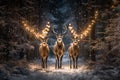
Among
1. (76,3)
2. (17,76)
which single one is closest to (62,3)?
(76,3)

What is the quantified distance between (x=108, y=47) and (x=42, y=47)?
4.82 m

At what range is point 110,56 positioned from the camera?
20859mm

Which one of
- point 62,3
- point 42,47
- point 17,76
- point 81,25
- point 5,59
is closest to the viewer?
point 17,76

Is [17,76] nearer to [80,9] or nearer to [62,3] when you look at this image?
[80,9]

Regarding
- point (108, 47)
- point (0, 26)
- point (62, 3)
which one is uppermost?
point (62, 3)

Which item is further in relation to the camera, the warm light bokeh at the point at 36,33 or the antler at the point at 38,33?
the warm light bokeh at the point at 36,33

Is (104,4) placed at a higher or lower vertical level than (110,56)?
higher

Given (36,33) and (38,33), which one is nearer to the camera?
(38,33)

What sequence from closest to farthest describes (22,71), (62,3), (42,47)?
(22,71)
(42,47)
(62,3)

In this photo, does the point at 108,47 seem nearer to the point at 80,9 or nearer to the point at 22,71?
the point at 22,71

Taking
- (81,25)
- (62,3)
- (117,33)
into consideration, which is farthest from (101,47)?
(62,3)

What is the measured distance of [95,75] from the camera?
55.1 ft

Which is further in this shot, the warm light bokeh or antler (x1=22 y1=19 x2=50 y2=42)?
the warm light bokeh

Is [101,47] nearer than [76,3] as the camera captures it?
Yes
